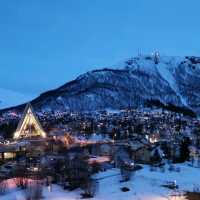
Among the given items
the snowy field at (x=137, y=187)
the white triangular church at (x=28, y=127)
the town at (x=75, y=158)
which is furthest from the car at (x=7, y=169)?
the white triangular church at (x=28, y=127)

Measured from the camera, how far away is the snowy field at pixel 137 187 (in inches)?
1410

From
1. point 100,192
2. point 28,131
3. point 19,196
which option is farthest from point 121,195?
point 28,131

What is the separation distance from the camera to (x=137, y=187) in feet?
127

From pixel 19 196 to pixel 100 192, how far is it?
17.5ft

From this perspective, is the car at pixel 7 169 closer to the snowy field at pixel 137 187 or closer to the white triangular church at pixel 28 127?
the snowy field at pixel 137 187

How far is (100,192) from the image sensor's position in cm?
3697

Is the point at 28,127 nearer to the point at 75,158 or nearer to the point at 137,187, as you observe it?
the point at 75,158

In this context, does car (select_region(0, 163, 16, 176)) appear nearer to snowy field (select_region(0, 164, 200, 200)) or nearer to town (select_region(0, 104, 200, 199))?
town (select_region(0, 104, 200, 199))

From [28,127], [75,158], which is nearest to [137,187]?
[75,158]

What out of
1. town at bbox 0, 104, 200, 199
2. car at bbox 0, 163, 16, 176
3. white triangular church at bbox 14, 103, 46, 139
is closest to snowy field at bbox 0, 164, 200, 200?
town at bbox 0, 104, 200, 199

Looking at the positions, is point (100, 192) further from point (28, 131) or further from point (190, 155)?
point (28, 131)

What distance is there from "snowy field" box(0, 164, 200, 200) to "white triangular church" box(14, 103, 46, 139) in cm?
3257

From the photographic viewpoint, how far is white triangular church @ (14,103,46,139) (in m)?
75.9

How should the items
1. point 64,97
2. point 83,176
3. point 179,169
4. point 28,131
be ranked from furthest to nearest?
point 64,97 → point 28,131 → point 179,169 → point 83,176
